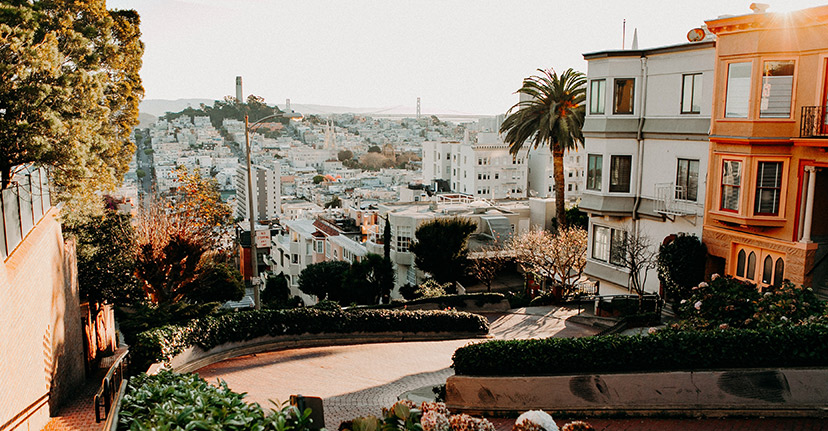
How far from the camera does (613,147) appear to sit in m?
24.1

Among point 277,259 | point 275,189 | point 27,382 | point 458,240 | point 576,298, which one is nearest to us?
point 27,382

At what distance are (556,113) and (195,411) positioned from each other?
2841 cm

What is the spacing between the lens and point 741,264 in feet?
65.5

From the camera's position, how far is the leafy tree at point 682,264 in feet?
68.4

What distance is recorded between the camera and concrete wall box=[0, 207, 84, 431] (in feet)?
32.6

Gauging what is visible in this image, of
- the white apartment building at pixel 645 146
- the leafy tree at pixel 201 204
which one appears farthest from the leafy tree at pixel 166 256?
the white apartment building at pixel 645 146

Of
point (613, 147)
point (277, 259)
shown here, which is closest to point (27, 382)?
point (613, 147)

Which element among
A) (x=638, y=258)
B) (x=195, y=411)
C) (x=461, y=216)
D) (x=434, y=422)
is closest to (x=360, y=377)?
(x=434, y=422)

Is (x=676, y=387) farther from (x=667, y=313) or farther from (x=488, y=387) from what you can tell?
(x=667, y=313)

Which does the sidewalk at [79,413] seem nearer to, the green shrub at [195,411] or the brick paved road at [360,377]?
the brick paved road at [360,377]

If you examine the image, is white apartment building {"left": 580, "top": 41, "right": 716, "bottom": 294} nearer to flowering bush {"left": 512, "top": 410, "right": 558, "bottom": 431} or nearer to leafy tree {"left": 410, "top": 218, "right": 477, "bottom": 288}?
leafy tree {"left": 410, "top": 218, "right": 477, "bottom": 288}

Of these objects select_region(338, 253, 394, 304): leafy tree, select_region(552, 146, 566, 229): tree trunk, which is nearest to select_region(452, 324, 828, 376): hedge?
select_region(552, 146, 566, 229): tree trunk

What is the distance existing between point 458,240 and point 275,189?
516 ft

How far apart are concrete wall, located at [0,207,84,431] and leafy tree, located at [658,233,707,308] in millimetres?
17665
